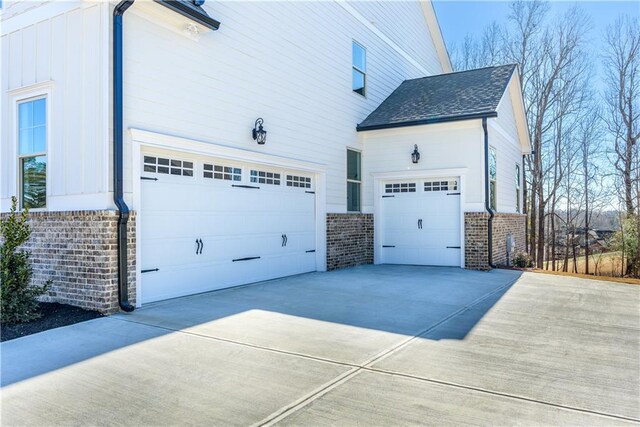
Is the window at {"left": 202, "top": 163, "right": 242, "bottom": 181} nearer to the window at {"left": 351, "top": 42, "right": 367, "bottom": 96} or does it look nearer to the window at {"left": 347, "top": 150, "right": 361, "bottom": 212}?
the window at {"left": 347, "top": 150, "right": 361, "bottom": 212}

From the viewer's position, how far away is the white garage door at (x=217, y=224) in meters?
6.95

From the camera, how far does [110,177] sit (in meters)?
6.19

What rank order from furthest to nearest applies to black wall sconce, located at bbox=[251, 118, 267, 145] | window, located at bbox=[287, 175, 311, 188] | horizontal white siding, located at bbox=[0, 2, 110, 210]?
1. window, located at bbox=[287, 175, 311, 188]
2. black wall sconce, located at bbox=[251, 118, 267, 145]
3. horizontal white siding, located at bbox=[0, 2, 110, 210]

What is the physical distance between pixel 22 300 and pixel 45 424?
→ 3.35 metres

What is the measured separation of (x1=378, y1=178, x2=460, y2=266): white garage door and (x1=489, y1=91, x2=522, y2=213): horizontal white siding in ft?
6.64

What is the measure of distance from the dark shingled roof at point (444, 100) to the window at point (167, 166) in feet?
20.0

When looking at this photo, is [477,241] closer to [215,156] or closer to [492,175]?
[492,175]

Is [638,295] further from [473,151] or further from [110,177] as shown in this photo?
[110,177]

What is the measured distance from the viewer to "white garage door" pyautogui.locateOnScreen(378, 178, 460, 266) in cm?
1148

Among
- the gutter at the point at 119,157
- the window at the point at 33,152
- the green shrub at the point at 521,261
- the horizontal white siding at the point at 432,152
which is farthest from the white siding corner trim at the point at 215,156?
the green shrub at the point at 521,261

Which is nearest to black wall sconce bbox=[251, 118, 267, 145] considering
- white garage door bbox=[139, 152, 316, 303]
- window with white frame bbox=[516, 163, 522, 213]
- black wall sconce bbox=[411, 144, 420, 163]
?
white garage door bbox=[139, 152, 316, 303]

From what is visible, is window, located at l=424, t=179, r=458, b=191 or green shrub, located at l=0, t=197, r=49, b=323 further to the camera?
window, located at l=424, t=179, r=458, b=191

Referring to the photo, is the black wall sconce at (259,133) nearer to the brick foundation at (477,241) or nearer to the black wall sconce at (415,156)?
the black wall sconce at (415,156)

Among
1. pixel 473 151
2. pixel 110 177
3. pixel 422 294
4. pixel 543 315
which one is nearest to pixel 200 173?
pixel 110 177
